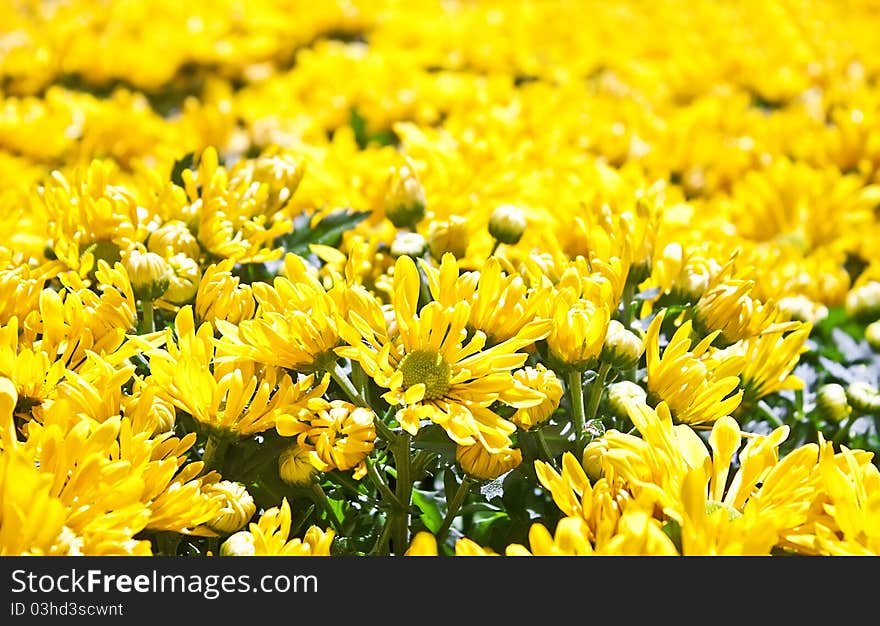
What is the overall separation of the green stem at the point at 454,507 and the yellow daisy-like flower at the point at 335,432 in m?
0.15

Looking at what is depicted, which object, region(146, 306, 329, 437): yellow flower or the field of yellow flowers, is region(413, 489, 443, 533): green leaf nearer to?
the field of yellow flowers

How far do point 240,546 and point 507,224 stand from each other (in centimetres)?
87

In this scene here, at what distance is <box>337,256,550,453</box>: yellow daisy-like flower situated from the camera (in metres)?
1.23

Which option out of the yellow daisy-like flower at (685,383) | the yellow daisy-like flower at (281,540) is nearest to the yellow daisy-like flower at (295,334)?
the yellow daisy-like flower at (281,540)

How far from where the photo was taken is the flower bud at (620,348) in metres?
1.36

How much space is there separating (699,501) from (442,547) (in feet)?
1.39

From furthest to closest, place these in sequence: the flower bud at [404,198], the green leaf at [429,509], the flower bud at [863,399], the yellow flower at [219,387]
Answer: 1. the flower bud at [404,198]
2. the flower bud at [863,399]
3. the green leaf at [429,509]
4. the yellow flower at [219,387]

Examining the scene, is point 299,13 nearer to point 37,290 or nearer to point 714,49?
point 714,49

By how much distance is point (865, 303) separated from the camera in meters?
2.07

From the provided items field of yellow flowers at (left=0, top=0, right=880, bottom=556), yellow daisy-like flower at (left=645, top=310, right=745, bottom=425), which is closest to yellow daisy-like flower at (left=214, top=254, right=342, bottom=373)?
field of yellow flowers at (left=0, top=0, right=880, bottom=556)

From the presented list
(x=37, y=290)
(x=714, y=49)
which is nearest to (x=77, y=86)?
(x=37, y=290)

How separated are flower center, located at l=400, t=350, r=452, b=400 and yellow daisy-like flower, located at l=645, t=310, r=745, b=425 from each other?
0.31 metres

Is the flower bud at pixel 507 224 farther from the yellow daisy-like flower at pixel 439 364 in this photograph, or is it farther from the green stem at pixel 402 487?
the green stem at pixel 402 487
